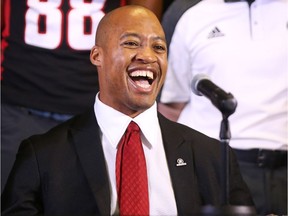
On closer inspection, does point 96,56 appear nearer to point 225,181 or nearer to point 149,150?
point 149,150

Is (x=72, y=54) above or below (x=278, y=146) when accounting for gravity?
above

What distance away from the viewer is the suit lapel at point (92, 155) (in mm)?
1734

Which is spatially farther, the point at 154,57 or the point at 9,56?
the point at 9,56

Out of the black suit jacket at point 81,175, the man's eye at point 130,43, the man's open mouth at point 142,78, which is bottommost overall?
the black suit jacket at point 81,175

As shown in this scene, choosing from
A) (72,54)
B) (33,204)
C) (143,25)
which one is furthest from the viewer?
(72,54)

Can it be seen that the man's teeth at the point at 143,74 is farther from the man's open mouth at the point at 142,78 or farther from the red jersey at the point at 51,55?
the red jersey at the point at 51,55

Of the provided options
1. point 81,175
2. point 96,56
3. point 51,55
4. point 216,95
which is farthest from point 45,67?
point 216,95

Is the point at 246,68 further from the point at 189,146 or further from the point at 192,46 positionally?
the point at 189,146

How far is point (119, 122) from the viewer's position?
184 centimetres

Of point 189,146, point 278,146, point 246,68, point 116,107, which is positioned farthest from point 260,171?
point 116,107

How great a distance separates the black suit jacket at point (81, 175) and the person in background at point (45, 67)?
34 cm

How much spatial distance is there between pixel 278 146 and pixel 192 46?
409 mm

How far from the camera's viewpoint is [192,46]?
Result: 235 centimetres

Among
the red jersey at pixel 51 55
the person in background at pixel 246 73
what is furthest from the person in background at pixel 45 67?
the person in background at pixel 246 73
